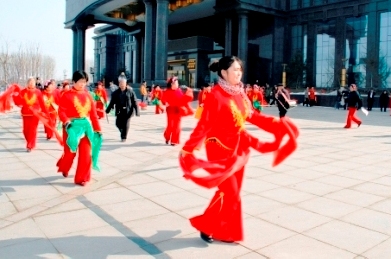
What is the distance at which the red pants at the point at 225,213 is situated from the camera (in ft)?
11.9

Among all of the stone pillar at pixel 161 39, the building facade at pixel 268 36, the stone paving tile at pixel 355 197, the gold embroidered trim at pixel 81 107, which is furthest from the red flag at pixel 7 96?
the building facade at pixel 268 36

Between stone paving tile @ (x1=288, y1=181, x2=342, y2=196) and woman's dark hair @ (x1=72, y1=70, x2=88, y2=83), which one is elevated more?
woman's dark hair @ (x1=72, y1=70, x2=88, y2=83)

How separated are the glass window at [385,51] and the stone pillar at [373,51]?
42 centimetres

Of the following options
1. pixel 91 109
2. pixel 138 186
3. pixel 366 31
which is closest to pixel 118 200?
pixel 138 186

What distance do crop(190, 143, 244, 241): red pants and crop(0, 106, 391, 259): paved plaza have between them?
120 mm

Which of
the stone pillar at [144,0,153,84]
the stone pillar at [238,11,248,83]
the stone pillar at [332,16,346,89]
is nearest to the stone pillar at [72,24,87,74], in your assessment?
the stone pillar at [144,0,153,84]

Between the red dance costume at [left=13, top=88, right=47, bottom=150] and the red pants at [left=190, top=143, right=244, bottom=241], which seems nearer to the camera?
the red pants at [left=190, top=143, right=244, bottom=241]

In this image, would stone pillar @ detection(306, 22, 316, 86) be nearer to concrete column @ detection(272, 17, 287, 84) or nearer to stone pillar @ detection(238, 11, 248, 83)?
concrete column @ detection(272, 17, 287, 84)

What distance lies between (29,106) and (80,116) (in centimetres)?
332

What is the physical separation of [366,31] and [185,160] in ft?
124

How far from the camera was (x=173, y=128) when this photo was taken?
10.1m

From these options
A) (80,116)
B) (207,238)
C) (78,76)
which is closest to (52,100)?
(78,76)

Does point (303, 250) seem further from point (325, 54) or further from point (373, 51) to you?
point (325, 54)

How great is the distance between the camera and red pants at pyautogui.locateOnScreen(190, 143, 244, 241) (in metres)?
3.63
